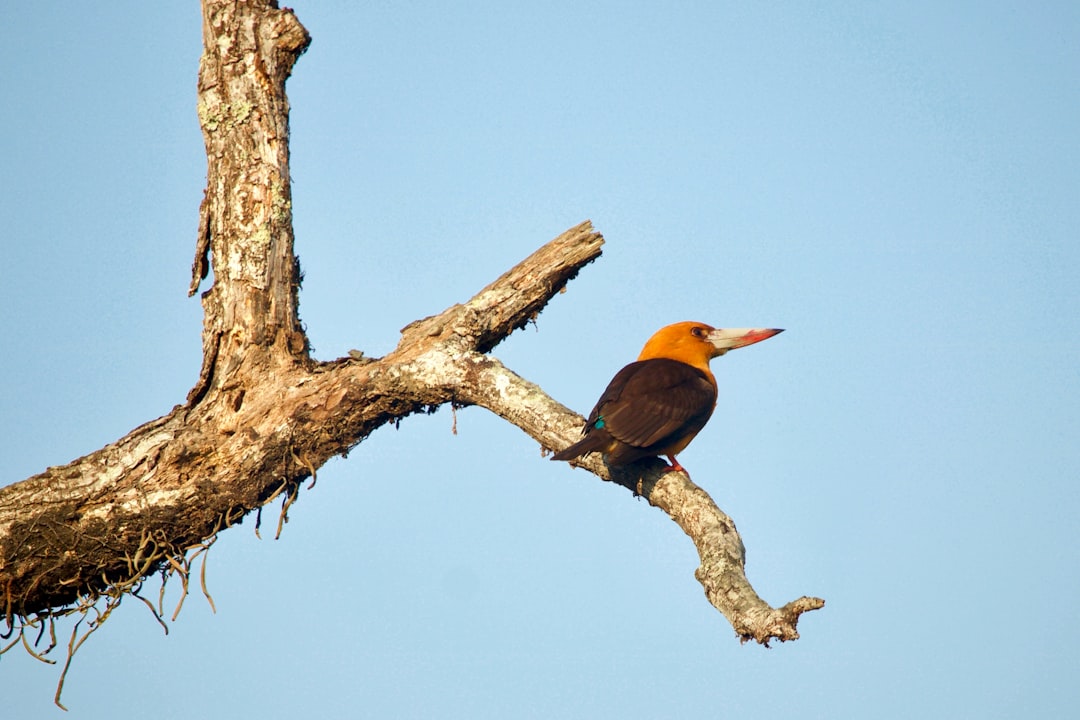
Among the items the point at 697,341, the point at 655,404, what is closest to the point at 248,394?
the point at 655,404

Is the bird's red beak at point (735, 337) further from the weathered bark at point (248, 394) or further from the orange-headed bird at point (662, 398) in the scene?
the weathered bark at point (248, 394)

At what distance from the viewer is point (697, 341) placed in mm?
5734

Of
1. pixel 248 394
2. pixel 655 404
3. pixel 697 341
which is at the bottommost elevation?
pixel 248 394

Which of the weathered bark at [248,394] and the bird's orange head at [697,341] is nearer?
the weathered bark at [248,394]

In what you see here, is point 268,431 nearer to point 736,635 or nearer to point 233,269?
point 233,269

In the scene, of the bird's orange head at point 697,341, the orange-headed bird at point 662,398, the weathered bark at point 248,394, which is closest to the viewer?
the weathered bark at point 248,394

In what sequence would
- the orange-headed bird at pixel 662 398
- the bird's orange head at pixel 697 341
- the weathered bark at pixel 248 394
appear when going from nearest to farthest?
the weathered bark at pixel 248 394 → the orange-headed bird at pixel 662 398 → the bird's orange head at pixel 697 341

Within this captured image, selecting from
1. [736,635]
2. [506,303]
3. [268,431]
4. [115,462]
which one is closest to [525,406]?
[506,303]

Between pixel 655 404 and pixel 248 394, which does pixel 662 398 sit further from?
pixel 248 394

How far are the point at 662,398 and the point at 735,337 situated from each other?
3.72ft

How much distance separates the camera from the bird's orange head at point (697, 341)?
568cm

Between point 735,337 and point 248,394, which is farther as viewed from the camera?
point 735,337

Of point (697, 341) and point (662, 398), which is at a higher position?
point (697, 341)

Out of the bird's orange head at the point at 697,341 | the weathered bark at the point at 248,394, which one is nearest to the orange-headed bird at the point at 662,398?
the bird's orange head at the point at 697,341
